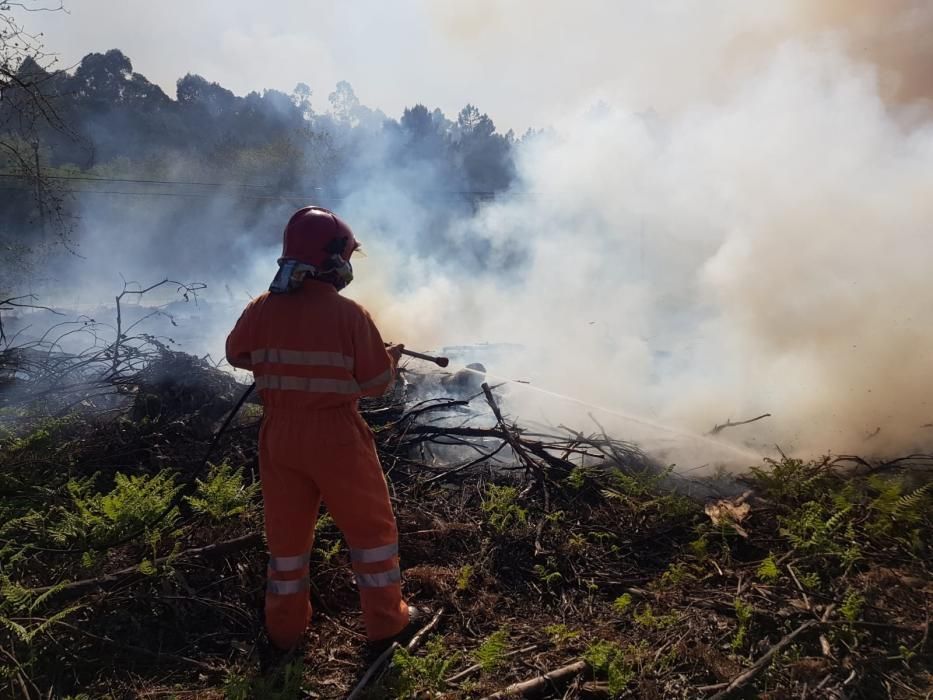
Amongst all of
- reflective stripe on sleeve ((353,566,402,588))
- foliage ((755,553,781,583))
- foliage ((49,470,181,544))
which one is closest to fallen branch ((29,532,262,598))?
foliage ((49,470,181,544))

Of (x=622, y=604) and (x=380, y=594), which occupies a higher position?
(x=380, y=594)

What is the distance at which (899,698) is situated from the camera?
2262 millimetres

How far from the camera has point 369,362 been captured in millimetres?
2621

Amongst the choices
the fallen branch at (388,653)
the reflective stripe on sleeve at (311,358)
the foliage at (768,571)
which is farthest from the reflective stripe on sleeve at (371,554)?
the foliage at (768,571)

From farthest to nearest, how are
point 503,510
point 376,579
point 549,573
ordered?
point 503,510 → point 549,573 → point 376,579

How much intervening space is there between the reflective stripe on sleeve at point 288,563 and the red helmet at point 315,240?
1.33m

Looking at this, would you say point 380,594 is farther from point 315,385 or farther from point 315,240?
point 315,240

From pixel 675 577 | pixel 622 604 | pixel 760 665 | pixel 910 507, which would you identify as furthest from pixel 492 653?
pixel 910 507

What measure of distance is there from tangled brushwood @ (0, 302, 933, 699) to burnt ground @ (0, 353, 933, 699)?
1 centimetres

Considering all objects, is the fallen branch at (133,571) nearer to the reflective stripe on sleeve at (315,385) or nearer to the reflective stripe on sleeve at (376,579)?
the reflective stripe on sleeve at (376,579)

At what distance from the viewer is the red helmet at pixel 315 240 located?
8.66ft

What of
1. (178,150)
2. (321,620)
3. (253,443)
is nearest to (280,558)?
(321,620)

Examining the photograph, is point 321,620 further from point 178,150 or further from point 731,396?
point 178,150

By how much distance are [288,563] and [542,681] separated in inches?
48.3
